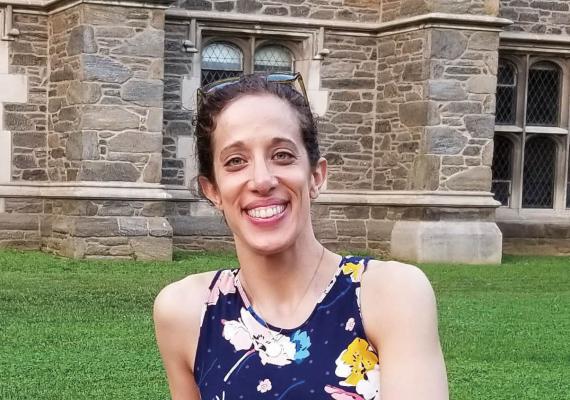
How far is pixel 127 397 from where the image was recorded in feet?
18.0

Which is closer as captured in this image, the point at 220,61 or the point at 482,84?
the point at 482,84

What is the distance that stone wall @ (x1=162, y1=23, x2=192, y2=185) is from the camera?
13852 millimetres

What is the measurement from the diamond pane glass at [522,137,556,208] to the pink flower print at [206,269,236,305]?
550 inches

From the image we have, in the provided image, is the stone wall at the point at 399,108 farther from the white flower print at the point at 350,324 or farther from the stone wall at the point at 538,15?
the white flower print at the point at 350,324

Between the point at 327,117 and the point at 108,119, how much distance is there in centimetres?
337

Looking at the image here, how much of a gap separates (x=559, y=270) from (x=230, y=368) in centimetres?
1142

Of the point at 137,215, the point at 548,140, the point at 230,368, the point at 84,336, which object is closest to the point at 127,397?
the point at 84,336

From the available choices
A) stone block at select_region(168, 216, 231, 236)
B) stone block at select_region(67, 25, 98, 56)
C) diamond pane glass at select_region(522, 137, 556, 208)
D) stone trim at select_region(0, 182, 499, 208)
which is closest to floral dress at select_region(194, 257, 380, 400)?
stone trim at select_region(0, 182, 499, 208)

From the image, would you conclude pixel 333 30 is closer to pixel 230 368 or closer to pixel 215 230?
pixel 215 230

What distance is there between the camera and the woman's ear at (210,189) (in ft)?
7.09

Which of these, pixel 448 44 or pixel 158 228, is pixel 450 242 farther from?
→ pixel 158 228

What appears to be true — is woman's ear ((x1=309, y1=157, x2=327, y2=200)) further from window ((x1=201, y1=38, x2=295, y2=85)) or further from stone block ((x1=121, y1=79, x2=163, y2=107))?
window ((x1=201, y1=38, x2=295, y2=85))

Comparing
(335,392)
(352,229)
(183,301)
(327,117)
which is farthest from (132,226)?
(335,392)

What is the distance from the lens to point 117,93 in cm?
1241
